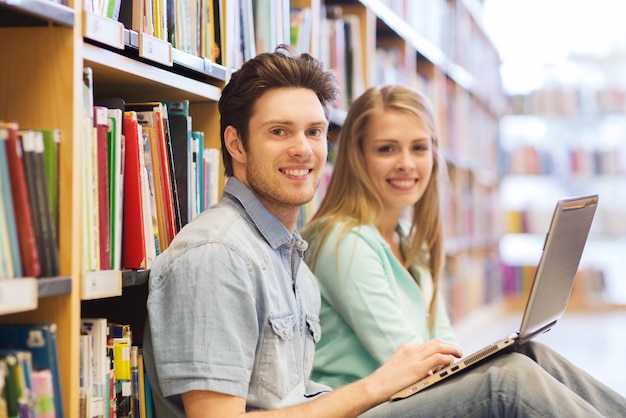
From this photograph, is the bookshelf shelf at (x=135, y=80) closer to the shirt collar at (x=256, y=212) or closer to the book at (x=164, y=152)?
the book at (x=164, y=152)

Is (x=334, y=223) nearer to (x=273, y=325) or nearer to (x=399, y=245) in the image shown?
(x=399, y=245)

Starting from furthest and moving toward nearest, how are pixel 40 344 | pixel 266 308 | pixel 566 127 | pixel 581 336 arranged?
pixel 566 127 → pixel 581 336 → pixel 266 308 → pixel 40 344

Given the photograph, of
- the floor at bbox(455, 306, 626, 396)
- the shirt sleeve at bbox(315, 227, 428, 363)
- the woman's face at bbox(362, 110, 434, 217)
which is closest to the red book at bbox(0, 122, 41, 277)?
the shirt sleeve at bbox(315, 227, 428, 363)

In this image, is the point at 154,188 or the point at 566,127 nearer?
the point at 154,188

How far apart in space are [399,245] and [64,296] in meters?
1.24

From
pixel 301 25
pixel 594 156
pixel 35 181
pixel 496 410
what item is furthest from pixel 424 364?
pixel 594 156

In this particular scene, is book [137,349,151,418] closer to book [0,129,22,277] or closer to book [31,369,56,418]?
book [31,369,56,418]

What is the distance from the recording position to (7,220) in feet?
3.57

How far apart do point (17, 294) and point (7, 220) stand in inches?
4.0

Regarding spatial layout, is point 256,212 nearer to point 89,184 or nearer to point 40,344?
point 89,184

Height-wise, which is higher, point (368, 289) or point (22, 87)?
point (22, 87)

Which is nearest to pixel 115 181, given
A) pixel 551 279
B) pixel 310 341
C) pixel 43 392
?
pixel 43 392

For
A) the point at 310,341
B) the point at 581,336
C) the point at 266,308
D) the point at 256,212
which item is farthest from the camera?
the point at 581,336

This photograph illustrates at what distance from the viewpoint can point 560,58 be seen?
6570 mm
